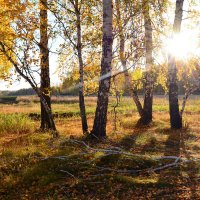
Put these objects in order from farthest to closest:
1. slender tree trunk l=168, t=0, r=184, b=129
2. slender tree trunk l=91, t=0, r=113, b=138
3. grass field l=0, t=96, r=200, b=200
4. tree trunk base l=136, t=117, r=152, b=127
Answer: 1. tree trunk base l=136, t=117, r=152, b=127
2. slender tree trunk l=168, t=0, r=184, b=129
3. slender tree trunk l=91, t=0, r=113, b=138
4. grass field l=0, t=96, r=200, b=200

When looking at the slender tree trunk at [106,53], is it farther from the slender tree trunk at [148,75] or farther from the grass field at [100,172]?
the slender tree trunk at [148,75]

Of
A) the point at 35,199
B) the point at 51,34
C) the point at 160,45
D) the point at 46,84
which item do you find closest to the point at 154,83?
the point at 160,45

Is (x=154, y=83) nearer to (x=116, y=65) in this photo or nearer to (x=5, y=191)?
(x=116, y=65)

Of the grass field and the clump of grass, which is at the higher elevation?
the clump of grass

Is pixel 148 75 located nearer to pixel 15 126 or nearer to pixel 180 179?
pixel 15 126

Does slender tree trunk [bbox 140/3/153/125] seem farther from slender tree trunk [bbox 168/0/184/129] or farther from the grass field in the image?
the grass field

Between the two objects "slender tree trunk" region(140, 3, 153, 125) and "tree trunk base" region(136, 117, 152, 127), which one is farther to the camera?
"tree trunk base" region(136, 117, 152, 127)

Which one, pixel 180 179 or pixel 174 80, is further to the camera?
pixel 174 80

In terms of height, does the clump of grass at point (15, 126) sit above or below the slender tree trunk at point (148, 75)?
below

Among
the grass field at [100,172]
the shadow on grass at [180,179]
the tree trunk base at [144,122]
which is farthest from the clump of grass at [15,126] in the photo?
the shadow on grass at [180,179]

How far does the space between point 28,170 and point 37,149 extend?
1.94 m

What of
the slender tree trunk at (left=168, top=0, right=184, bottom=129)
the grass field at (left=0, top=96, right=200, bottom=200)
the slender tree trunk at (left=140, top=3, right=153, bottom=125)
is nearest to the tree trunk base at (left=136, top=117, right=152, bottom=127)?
the slender tree trunk at (left=140, top=3, right=153, bottom=125)

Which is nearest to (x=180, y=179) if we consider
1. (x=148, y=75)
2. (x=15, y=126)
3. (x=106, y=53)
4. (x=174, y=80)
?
(x=106, y=53)

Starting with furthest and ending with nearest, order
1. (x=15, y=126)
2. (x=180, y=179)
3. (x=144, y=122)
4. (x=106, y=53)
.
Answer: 1. (x=144, y=122)
2. (x=15, y=126)
3. (x=106, y=53)
4. (x=180, y=179)
